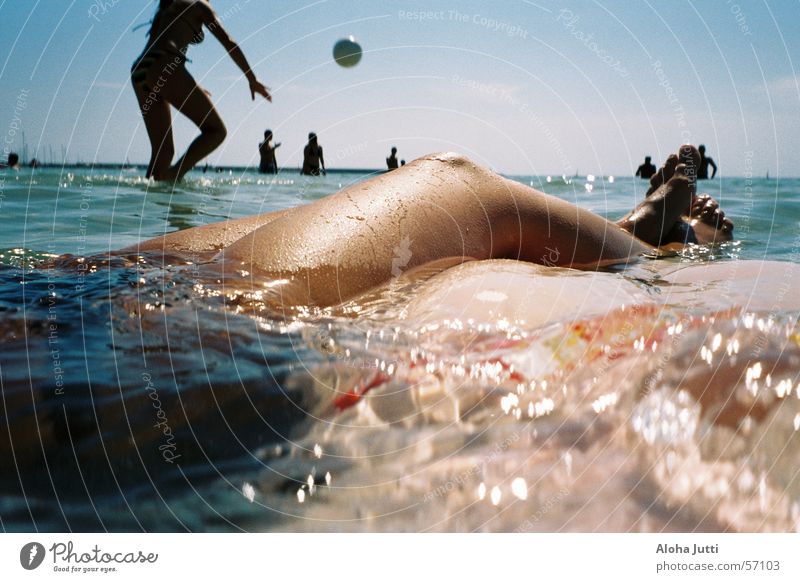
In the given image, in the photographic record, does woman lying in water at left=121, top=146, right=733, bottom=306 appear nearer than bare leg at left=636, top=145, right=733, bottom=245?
Yes

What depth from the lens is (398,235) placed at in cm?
160

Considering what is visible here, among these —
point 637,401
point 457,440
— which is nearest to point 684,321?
point 637,401

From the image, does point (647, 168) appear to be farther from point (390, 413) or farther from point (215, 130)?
point (390, 413)

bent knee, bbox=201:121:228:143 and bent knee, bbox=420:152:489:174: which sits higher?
bent knee, bbox=201:121:228:143

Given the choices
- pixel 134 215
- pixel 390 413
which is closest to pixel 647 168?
pixel 134 215

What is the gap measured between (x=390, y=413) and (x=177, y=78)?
364cm

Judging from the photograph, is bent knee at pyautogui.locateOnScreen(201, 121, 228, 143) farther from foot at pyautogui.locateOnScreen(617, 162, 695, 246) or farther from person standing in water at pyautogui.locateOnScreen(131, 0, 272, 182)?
foot at pyautogui.locateOnScreen(617, 162, 695, 246)

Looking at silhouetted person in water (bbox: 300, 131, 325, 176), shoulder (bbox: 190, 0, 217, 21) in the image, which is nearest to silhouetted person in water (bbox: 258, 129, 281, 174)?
silhouetted person in water (bbox: 300, 131, 325, 176)

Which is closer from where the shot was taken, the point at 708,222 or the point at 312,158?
the point at 708,222

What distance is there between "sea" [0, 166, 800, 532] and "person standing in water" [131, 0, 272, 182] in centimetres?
254

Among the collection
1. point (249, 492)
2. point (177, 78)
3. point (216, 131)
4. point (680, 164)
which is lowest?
point (249, 492)

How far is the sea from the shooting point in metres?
0.81

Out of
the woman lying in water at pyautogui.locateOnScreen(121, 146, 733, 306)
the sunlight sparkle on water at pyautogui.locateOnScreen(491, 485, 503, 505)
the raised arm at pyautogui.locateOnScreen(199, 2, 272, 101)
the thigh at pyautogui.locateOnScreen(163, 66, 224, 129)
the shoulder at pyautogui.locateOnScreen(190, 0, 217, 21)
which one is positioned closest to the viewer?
the sunlight sparkle on water at pyautogui.locateOnScreen(491, 485, 503, 505)
